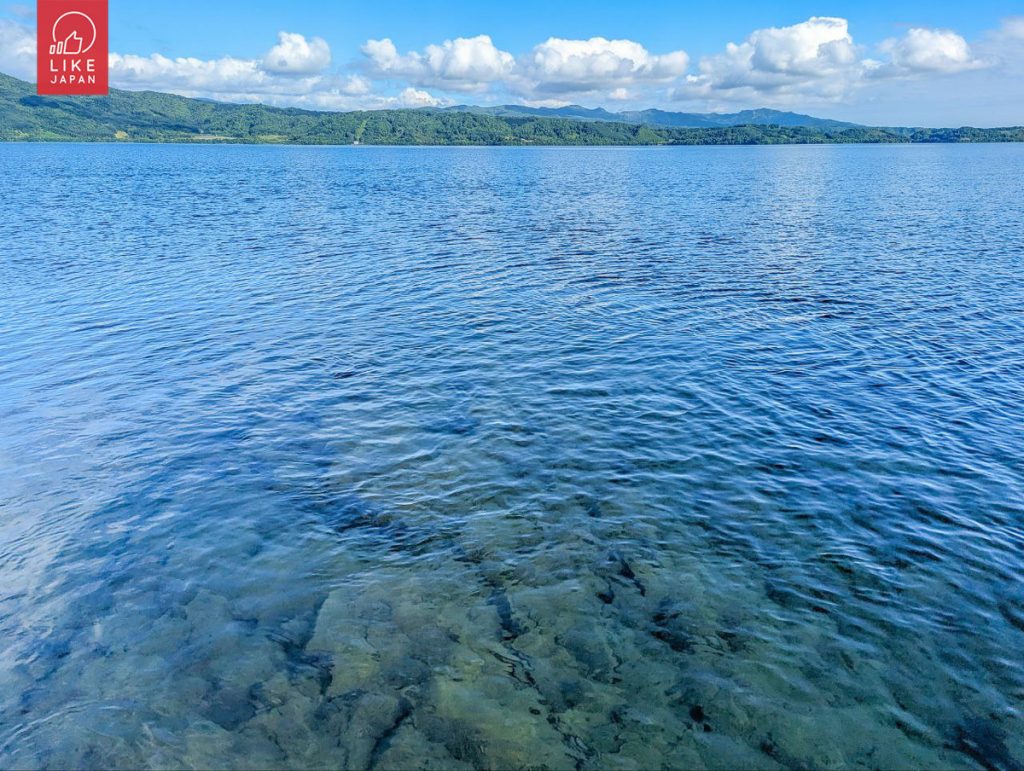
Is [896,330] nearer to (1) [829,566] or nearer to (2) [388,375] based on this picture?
(1) [829,566]

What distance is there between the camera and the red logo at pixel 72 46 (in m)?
67.3

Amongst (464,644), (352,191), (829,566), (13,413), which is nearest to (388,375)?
(13,413)

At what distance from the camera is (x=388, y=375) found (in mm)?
30344

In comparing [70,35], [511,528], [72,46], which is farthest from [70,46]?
[511,528]

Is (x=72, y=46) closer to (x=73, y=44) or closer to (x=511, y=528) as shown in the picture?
(x=73, y=44)

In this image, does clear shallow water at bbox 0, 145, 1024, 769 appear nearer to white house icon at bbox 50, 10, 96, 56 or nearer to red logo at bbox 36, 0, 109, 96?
red logo at bbox 36, 0, 109, 96

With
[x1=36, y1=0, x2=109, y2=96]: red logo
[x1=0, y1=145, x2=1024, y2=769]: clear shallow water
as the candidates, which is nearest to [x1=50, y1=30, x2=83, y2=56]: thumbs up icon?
[x1=36, y1=0, x2=109, y2=96]: red logo

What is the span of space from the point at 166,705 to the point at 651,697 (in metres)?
9.82

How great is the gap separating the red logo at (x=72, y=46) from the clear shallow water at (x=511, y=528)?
38775 mm

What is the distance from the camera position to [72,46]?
76.1 meters

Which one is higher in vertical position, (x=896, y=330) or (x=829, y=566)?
(x=896, y=330)

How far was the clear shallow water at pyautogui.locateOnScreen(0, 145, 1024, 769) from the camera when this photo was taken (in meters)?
12.2

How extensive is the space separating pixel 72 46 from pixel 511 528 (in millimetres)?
91689

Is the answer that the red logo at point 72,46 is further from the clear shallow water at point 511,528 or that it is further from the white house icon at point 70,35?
the clear shallow water at point 511,528
